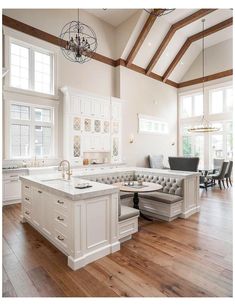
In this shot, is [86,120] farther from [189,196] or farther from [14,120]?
[189,196]

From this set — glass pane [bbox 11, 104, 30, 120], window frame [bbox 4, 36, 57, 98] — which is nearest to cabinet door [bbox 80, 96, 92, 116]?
window frame [bbox 4, 36, 57, 98]

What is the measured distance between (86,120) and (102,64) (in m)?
2.63

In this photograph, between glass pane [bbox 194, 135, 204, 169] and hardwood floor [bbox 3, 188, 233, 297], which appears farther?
glass pane [bbox 194, 135, 204, 169]

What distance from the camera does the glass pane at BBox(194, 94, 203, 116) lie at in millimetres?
10375

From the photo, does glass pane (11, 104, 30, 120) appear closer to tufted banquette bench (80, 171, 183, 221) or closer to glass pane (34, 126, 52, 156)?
glass pane (34, 126, 52, 156)

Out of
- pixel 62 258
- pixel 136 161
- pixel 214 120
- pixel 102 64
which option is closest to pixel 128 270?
pixel 62 258

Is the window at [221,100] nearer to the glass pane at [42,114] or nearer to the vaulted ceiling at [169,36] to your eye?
the vaulted ceiling at [169,36]

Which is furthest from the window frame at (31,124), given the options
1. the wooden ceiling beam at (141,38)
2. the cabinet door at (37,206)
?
the wooden ceiling beam at (141,38)

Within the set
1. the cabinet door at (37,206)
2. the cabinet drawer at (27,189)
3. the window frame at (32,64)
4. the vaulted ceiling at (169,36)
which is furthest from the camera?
the vaulted ceiling at (169,36)

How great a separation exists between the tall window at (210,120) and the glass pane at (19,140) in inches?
313

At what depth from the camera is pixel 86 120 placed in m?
6.87

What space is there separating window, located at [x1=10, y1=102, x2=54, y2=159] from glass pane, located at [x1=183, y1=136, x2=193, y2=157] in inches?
285

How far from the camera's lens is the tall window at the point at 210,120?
9562 mm

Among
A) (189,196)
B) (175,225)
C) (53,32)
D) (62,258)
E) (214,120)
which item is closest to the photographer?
(62,258)
